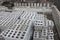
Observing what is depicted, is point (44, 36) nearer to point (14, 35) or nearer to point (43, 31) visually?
point (43, 31)

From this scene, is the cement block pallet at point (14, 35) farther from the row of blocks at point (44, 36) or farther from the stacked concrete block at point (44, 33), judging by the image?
the stacked concrete block at point (44, 33)

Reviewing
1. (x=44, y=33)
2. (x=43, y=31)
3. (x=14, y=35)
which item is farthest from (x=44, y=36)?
(x=14, y=35)

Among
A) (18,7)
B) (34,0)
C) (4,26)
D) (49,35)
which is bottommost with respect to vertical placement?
(49,35)

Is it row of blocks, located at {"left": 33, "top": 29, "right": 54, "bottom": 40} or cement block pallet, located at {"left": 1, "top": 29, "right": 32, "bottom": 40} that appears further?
row of blocks, located at {"left": 33, "top": 29, "right": 54, "bottom": 40}

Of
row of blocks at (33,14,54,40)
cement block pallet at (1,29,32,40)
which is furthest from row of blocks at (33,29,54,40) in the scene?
cement block pallet at (1,29,32,40)

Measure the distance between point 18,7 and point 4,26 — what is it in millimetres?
3250

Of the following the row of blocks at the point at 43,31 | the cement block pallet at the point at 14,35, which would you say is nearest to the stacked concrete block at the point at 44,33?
the row of blocks at the point at 43,31

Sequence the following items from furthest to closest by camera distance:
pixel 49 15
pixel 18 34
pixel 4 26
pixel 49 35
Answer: pixel 49 15 < pixel 4 26 < pixel 49 35 < pixel 18 34

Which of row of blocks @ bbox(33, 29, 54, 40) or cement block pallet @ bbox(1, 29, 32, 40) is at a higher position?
cement block pallet @ bbox(1, 29, 32, 40)

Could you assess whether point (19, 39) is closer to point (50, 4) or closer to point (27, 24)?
point (27, 24)

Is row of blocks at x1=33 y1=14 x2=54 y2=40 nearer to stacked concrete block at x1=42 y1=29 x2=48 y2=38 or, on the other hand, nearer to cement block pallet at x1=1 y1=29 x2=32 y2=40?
stacked concrete block at x1=42 y1=29 x2=48 y2=38

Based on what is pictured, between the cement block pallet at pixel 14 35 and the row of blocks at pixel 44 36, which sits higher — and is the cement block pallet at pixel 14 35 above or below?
above

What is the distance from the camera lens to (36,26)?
12.9ft

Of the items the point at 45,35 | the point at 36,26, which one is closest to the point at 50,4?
the point at 36,26
